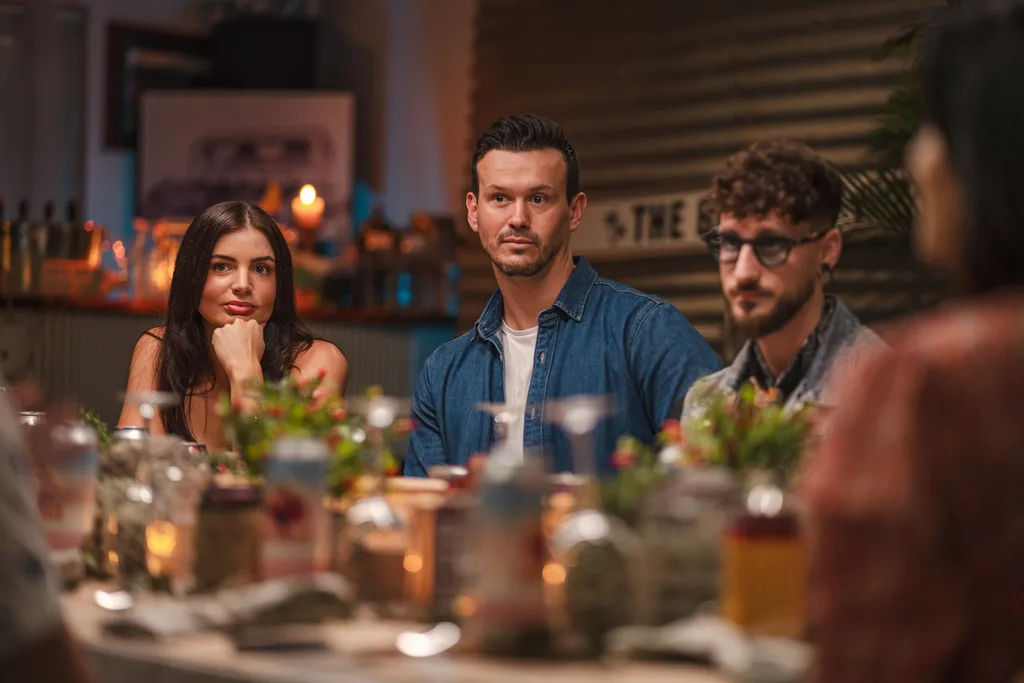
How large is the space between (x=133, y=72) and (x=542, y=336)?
5821 millimetres

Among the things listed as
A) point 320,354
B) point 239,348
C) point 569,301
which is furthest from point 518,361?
point 239,348

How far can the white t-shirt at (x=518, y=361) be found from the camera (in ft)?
11.4

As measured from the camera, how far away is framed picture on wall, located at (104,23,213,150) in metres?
8.52

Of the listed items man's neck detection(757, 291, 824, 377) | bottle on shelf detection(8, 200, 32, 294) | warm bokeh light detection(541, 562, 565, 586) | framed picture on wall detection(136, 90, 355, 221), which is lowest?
warm bokeh light detection(541, 562, 565, 586)

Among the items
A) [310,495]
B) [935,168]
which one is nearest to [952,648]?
[935,168]

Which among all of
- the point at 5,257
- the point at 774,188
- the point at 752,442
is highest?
the point at 774,188

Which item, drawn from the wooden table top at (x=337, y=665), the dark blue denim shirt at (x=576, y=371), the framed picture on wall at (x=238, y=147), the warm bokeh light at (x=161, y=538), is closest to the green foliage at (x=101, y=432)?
the warm bokeh light at (x=161, y=538)

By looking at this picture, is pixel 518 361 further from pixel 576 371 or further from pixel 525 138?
pixel 525 138

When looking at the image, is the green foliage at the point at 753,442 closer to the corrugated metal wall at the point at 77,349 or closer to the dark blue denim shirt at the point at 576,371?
the dark blue denim shirt at the point at 576,371

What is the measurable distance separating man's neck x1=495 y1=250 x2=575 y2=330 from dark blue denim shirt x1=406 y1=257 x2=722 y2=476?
3 cm

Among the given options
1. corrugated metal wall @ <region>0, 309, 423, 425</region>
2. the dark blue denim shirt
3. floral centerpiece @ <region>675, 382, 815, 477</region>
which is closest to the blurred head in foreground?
floral centerpiece @ <region>675, 382, 815, 477</region>

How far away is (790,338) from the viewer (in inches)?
104

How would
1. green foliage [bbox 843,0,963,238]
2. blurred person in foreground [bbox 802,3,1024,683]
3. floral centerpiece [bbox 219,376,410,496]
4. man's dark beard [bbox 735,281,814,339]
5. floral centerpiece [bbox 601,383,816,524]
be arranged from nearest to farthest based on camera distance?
blurred person in foreground [bbox 802,3,1024,683] < floral centerpiece [bbox 601,383,816,524] < floral centerpiece [bbox 219,376,410,496] < man's dark beard [bbox 735,281,814,339] < green foliage [bbox 843,0,963,238]

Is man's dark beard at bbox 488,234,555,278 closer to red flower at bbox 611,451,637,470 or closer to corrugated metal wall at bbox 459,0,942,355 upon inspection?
red flower at bbox 611,451,637,470
